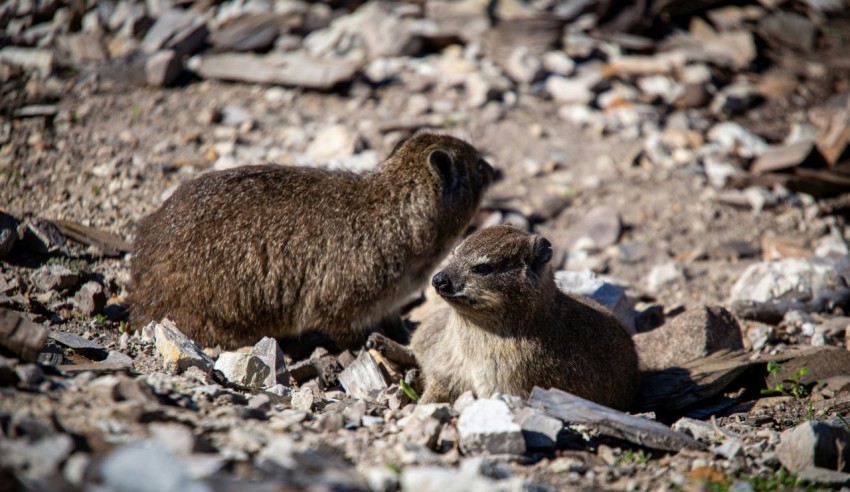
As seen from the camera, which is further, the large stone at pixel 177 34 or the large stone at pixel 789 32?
the large stone at pixel 789 32

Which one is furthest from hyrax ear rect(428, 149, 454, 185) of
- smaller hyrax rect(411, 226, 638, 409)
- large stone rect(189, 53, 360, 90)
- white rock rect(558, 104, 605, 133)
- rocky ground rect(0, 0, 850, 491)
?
white rock rect(558, 104, 605, 133)

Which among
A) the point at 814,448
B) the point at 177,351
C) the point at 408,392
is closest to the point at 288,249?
the point at 177,351

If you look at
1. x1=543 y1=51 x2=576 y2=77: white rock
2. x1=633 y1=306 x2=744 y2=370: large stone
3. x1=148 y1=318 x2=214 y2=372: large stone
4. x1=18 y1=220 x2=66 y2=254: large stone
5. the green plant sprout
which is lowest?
x1=633 y1=306 x2=744 y2=370: large stone

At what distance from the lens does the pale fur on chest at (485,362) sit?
5.30 meters

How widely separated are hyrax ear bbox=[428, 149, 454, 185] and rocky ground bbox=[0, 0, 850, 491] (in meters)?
1.42

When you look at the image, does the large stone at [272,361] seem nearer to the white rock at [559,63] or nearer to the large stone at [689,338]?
the large stone at [689,338]

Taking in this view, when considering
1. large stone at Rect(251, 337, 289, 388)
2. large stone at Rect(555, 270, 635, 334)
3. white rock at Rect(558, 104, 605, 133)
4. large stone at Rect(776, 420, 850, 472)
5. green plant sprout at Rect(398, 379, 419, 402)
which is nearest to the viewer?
large stone at Rect(776, 420, 850, 472)

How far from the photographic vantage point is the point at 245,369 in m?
5.20

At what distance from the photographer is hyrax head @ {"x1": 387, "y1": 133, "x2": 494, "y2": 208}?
6.71 meters

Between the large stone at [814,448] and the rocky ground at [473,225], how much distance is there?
0.05 feet

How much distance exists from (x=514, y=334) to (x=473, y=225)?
3285 millimetres

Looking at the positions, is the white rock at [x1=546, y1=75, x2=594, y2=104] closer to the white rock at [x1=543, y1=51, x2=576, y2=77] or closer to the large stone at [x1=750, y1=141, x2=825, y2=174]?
the white rock at [x1=543, y1=51, x2=576, y2=77]

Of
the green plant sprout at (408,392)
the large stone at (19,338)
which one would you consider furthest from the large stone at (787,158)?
the large stone at (19,338)

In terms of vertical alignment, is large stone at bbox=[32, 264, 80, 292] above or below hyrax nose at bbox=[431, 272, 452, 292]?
above
